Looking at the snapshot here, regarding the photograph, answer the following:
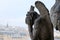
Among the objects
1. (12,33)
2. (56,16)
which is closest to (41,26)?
(56,16)

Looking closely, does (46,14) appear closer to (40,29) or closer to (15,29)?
(40,29)

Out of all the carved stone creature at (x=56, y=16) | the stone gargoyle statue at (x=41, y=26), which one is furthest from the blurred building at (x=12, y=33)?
the stone gargoyle statue at (x=41, y=26)

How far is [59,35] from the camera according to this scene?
2029mm

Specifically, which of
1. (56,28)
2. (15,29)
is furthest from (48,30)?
(15,29)

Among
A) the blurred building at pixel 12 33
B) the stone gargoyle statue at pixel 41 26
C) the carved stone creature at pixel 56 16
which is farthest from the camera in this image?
the blurred building at pixel 12 33

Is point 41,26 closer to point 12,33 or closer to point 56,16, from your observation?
point 56,16

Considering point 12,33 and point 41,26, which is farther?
point 12,33

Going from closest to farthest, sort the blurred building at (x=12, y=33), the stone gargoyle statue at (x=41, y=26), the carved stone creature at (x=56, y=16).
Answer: the stone gargoyle statue at (x=41, y=26) → the carved stone creature at (x=56, y=16) → the blurred building at (x=12, y=33)

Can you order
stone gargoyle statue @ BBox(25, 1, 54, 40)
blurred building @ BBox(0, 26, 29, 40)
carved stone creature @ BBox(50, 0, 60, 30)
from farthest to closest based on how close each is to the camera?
blurred building @ BBox(0, 26, 29, 40) < carved stone creature @ BBox(50, 0, 60, 30) < stone gargoyle statue @ BBox(25, 1, 54, 40)

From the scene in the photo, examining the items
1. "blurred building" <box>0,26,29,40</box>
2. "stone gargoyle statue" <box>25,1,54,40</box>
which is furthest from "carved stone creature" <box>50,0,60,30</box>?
"blurred building" <box>0,26,29,40</box>

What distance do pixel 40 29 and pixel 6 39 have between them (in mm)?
1017

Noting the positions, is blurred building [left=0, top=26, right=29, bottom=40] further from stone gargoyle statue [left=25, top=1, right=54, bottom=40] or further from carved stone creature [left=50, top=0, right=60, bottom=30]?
stone gargoyle statue [left=25, top=1, right=54, bottom=40]

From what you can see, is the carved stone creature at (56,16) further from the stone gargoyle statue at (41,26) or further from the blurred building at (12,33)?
the blurred building at (12,33)

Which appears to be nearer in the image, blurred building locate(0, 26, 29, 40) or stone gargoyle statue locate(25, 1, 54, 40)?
stone gargoyle statue locate(25, 1, 54, 40)
